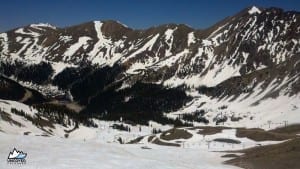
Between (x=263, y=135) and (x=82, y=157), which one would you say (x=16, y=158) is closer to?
(x=82, y=157)

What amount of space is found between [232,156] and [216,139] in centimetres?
7598

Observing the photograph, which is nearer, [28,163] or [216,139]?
[28,163]

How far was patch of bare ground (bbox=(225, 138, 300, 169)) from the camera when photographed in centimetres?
8444

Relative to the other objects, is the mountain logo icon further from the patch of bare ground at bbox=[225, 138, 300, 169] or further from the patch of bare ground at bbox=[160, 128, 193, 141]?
the patch of bare ground at bbox=[160, 128, 193, 141]

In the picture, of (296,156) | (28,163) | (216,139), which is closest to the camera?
(28,163)

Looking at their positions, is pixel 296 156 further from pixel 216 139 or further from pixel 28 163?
pixel 216 139

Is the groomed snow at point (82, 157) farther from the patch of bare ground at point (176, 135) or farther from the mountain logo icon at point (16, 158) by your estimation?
the patch of bare ground at point (176, 135)

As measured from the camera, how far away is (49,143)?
9794 cm

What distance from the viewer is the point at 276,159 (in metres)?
87.4

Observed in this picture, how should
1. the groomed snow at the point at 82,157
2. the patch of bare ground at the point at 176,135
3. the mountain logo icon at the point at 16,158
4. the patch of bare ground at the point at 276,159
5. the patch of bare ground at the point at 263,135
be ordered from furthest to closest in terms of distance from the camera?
the patch of bare ground at the point at 176,135 → the patch of bare ground at the point at 263,135 → the patch of bare ground at the point at 276,159 → the groomed snow at the point at 82,157 → the mountain logo icon at the point at 16,158

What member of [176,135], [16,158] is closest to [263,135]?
[176,135]

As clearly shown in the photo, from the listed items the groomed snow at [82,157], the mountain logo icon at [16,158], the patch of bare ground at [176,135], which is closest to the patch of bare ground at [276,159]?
the groomed snow at [82,157]

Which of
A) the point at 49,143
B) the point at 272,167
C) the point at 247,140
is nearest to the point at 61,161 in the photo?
the point at 49,143

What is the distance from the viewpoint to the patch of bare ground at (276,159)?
277 feet
